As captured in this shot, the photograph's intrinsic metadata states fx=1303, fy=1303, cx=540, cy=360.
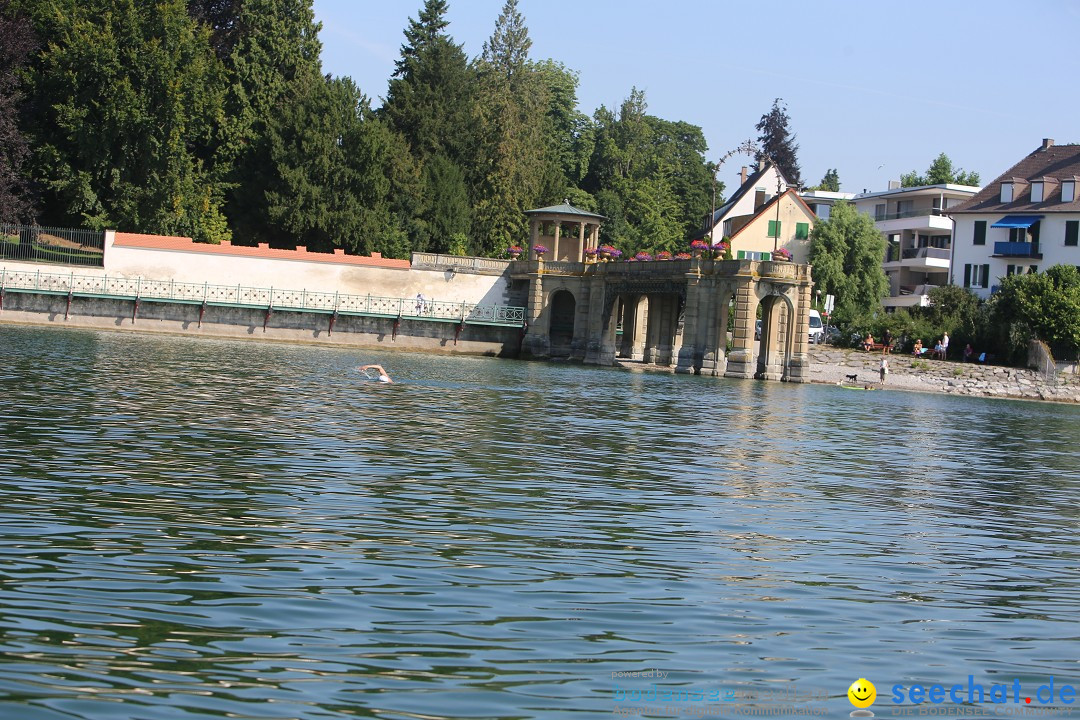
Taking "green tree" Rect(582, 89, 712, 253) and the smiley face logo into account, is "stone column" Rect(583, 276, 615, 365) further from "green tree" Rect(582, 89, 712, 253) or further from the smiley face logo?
the smiley face logo

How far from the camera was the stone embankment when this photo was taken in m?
68.1

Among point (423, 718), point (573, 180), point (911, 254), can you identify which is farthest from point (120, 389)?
point (573, 180)

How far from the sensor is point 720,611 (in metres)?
12.2

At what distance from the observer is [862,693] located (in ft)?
31.6

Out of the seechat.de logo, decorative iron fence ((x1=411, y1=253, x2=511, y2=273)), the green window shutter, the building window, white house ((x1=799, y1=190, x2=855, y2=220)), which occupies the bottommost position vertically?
the seechat.de logo

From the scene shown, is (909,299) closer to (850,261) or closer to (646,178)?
(850,261)

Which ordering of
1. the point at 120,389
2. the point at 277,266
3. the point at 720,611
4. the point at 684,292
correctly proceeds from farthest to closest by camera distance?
the point at 277,266
the point at 684,292
the point at 120,389
the point at 720,611

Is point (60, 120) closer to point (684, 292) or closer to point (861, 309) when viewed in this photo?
point (684, 292)

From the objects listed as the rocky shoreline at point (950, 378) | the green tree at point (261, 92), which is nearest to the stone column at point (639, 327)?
the rocky shoreline at point (950, 378)

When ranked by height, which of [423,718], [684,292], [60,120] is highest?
[60,120]

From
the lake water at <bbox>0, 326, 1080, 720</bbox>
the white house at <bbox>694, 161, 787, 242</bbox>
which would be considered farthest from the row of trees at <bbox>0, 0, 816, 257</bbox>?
the lake water at <bbox>0, 326, 1080, 720</bbox>

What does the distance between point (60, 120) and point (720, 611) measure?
2795 inches

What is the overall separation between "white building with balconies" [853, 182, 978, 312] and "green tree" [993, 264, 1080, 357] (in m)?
22.3

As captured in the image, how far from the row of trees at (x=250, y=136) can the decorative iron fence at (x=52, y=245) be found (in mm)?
1580
